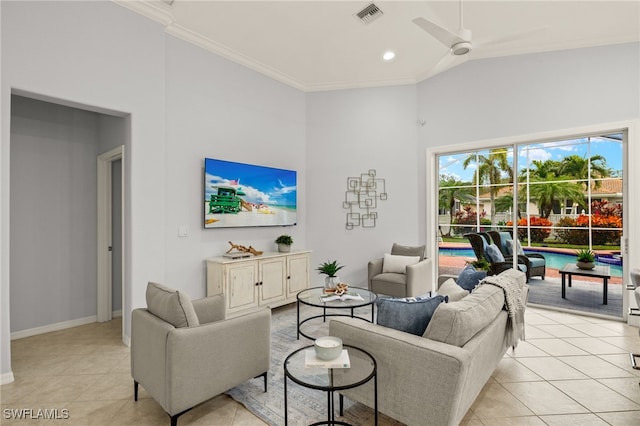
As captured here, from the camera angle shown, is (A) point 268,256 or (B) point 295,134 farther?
(B) point 295,134

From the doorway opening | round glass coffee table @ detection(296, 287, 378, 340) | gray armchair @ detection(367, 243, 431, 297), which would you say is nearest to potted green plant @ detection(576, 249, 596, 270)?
gray armchair @ detection(367, 243, 431, 297)

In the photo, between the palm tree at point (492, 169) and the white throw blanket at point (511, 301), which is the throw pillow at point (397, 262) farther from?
the white throw blanket at point (511, 301)

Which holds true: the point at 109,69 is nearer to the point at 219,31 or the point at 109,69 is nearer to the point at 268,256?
the point at 219,31

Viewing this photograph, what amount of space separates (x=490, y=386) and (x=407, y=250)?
254 centimetres

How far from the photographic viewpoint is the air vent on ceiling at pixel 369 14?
11.7 feet

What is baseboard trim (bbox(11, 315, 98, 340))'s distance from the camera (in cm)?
346

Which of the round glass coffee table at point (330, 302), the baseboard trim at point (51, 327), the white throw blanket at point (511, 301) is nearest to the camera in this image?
the white throw blanket at point (511, 301)

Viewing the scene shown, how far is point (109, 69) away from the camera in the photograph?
10.3ft

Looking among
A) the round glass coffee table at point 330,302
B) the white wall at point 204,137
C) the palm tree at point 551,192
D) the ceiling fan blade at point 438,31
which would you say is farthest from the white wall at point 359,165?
the ceiling fan blade at point 438,31

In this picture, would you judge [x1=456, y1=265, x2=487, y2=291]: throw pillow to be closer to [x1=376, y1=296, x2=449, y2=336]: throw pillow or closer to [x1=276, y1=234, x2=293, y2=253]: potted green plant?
[x1=376, y1=296, x2=449, y2=336]: throw pillow

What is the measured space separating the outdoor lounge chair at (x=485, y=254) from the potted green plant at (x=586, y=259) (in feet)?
1.95

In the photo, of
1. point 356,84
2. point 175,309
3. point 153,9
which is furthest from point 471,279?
point 153,9

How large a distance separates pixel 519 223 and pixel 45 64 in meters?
5.50

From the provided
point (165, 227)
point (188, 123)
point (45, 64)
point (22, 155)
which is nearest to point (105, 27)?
point (45, 64)
